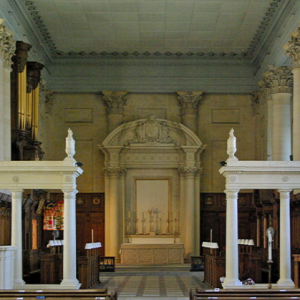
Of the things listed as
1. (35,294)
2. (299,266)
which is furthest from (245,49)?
(35,294)

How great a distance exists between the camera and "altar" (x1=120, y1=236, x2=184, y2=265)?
26766mm

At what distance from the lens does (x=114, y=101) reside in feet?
98.5

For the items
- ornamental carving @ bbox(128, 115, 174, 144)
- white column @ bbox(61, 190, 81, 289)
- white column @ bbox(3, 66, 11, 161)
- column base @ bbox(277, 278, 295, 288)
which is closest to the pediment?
ornamental carving @ bbox(128, 115, 174, 144)

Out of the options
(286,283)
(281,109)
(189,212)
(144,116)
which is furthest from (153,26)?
(286,283)

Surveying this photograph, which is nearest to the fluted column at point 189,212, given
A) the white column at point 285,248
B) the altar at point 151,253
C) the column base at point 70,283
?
the altar at point 151,253

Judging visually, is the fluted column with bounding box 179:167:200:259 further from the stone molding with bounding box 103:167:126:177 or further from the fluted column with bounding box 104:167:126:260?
the fluted column with bounding box 104:167:126:260

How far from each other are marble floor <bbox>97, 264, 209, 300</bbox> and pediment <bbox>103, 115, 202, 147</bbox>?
5876mm

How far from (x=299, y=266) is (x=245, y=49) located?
14.5 m

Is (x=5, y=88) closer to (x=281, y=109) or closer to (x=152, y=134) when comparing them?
(x=152, y=134)

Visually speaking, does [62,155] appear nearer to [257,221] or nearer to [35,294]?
[257,221]

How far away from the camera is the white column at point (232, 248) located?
17125 millimetres

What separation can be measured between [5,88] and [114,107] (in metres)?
9.34

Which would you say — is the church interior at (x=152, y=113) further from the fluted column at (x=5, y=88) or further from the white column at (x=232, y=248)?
the white column at (x=232, y=248)

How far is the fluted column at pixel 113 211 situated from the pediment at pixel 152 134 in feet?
4.56
